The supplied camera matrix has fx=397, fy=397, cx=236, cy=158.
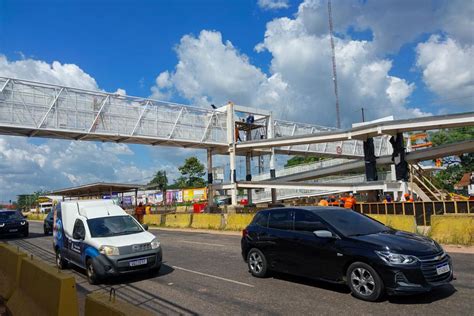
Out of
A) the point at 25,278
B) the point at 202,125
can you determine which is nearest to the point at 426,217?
the point at 25,278

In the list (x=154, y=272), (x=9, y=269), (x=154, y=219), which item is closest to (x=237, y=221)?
(x=154, y=219)

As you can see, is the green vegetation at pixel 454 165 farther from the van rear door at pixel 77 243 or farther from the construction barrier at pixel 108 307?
the construction barrier at pixel 108 307

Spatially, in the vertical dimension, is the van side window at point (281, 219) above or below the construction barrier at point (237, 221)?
above

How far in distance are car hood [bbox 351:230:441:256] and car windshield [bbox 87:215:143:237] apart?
→ 5.99 meters

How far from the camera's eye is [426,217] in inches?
790

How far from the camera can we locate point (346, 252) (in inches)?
280

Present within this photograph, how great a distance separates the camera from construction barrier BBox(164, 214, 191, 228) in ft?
90.9

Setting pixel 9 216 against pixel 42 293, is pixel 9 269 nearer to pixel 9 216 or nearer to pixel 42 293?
pixel 42 293

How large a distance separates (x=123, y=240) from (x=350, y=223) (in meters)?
5.30

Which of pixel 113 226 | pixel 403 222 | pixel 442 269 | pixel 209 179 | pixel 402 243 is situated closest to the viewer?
pixel 442 269

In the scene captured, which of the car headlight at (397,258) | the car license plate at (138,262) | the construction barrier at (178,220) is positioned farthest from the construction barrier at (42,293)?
the construction barrier at (178,220)

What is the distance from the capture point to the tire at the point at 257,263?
9.02m

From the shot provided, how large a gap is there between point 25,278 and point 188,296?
294 centimetres

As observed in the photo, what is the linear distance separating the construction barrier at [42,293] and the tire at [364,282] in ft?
15.1
